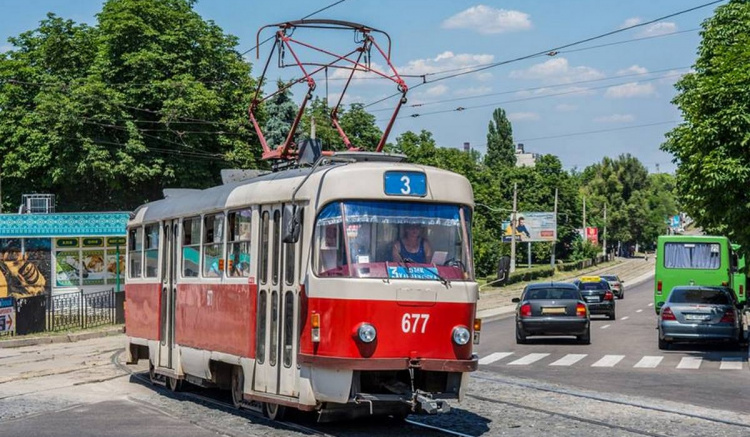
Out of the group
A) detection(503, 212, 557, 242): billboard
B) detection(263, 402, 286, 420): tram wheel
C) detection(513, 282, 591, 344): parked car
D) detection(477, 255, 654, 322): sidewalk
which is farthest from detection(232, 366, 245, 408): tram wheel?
detection(503, 212, 557, 242): billboard

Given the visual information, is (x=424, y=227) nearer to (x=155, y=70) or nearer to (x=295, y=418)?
(x=295, y=418)

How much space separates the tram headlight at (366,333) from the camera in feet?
37.7

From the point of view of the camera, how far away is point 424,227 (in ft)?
39.7

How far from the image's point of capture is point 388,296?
11.6 m

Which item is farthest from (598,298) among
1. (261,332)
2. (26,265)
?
(261,332)

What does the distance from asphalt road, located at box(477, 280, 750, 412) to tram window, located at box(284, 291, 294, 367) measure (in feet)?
21.0

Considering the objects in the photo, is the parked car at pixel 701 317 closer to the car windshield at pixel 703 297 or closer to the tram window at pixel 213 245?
the car windshield at pixel 703 297

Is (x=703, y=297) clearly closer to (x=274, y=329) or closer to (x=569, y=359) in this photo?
(x=569, y=359)

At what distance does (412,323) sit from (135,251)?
8.80 metres

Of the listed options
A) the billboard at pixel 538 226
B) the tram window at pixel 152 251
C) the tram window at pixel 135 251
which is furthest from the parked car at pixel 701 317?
the billboard at pixel 538 226

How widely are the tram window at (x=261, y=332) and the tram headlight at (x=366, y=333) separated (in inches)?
73.0

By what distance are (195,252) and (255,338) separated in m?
3.01

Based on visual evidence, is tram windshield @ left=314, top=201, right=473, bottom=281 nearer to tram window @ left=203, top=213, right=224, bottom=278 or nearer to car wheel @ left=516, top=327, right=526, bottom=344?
tram window @ left=203, top=213, right=224, bottom=278

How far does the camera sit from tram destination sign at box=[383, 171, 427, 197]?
39.6 feet
